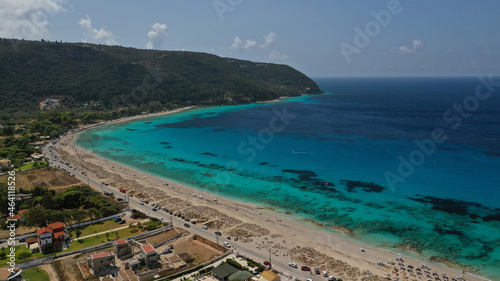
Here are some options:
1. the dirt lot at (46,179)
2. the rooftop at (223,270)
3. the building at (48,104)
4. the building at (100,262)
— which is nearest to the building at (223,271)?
the rooftop at (223,270)

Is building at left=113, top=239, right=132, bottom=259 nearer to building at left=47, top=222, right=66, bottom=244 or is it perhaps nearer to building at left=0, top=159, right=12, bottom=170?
building at left=47, top=222, right=66, bottom=244

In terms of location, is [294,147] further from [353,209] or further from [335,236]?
[335,236]

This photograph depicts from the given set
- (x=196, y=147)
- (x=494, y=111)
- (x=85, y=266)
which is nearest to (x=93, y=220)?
(x=85, y=266)

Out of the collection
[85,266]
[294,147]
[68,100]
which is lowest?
[85,266]

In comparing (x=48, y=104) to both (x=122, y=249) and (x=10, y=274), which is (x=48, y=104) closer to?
(x=122, y=249)

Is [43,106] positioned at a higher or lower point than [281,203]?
higher

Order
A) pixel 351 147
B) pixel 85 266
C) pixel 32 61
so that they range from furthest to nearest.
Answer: pixel 32 61
pixel 351 147
pixel 85 266
